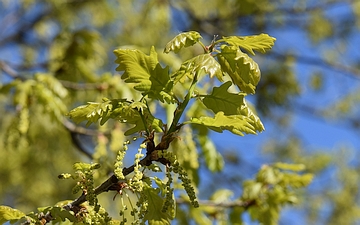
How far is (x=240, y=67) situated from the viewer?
3.22 ft

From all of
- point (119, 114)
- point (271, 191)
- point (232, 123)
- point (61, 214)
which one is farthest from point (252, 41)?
point (271, 191)

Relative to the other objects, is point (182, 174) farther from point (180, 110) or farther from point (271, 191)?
point (271, 191)

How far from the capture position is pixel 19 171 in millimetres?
4566

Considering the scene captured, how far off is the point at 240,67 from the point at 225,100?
0.25ft

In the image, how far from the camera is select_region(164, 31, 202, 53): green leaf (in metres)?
0.97

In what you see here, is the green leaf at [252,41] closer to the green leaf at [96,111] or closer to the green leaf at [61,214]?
the green leaf at [96,111]

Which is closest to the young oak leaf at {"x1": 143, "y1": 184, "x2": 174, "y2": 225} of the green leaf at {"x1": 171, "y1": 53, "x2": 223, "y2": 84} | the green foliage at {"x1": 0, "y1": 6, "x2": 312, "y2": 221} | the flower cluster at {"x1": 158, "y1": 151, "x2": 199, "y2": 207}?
the green foliage at {"x1": 0, "y1": 6, "x2": 312, "y2": 221}

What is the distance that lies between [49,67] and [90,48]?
0.91 ft

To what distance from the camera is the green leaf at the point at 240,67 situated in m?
0.97

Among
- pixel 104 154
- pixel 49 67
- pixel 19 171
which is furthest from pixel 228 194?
pixel 19 171

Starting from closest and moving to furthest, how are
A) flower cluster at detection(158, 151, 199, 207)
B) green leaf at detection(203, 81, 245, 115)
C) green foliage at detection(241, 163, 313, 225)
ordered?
flower cluster at detection(158, 151, 199, 207) < green leaf at detection(203, 81, 245, 115) < green foliage at detection(241, 163, 313, 225)

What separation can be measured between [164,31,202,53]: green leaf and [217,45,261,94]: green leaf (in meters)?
0.06

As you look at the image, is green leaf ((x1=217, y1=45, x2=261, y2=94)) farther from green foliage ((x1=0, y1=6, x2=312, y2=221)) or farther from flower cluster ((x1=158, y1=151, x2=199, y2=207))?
flower cluster ((x1=158, y1=151, x2=199, y2=207))

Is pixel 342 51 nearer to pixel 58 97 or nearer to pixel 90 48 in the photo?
pixel 90 48
